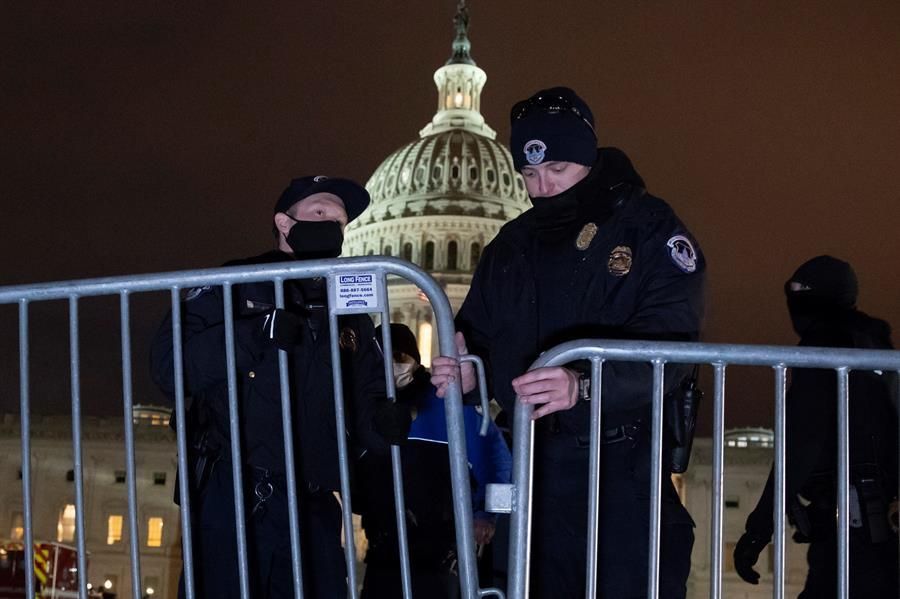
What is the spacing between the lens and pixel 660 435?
4.60m

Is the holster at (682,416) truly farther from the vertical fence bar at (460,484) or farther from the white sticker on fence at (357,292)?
the white sticker on fence at (357,292)

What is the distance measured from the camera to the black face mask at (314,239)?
6.00 meters

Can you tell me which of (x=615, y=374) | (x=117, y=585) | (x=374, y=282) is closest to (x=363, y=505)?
(x=374, y=282)

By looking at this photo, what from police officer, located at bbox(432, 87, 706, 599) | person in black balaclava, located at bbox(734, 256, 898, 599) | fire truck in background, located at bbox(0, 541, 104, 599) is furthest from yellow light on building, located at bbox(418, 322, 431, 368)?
police officer, located at bbox(432, 87, 706, 599)

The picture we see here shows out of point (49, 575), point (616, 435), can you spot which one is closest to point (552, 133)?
point (616, 435)

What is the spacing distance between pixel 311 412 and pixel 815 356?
6.66 ft

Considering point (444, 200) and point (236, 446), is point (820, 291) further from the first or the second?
point (444, 200)

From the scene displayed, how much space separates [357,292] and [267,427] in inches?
31.1

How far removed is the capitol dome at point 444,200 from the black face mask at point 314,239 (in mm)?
71609

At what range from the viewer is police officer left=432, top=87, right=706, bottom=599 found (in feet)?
16.3

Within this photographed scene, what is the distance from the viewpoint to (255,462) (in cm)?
567

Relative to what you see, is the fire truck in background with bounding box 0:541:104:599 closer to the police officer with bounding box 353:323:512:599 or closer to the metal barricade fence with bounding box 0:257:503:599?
the police officer with bounding box 353:323:512:599

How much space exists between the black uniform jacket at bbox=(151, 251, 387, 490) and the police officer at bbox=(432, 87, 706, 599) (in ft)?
1.47

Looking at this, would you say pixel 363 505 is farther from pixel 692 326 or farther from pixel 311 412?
pixel 692 326
